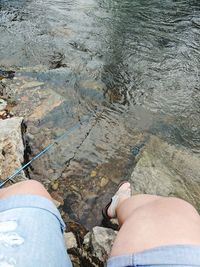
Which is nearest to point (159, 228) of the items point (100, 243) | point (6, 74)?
point (100, 243)

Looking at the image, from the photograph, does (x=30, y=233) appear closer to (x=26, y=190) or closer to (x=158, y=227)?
(x=26, y=190)

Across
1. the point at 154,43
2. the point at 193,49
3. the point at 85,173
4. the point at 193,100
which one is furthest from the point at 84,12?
the point at 85,173

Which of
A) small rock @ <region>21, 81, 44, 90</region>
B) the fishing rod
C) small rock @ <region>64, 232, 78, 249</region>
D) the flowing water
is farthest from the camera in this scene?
small rock @ <region>21, 81, 44, 90</region>

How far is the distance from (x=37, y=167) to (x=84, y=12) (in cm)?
526

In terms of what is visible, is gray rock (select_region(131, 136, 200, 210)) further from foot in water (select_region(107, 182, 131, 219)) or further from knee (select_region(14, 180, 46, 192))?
knee (select_region(14, 180, 46, 192))

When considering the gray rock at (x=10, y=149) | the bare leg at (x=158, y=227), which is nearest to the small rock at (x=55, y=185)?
the gray rock at (x=10, y=149)

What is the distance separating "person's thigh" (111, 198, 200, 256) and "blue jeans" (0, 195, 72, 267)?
299mm

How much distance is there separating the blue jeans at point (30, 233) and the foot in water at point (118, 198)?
106 centimetres

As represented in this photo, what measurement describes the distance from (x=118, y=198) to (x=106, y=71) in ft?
9.45

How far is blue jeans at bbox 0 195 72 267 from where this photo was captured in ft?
3.99

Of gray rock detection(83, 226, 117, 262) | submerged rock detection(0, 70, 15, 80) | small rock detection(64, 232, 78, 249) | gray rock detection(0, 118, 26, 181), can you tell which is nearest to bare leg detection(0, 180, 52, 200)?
gray rock detection(83, 226, 117, 262)

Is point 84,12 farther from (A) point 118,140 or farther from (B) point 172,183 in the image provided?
(B) point 172,183

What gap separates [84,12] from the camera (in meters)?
7.46

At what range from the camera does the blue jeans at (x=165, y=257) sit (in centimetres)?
121
